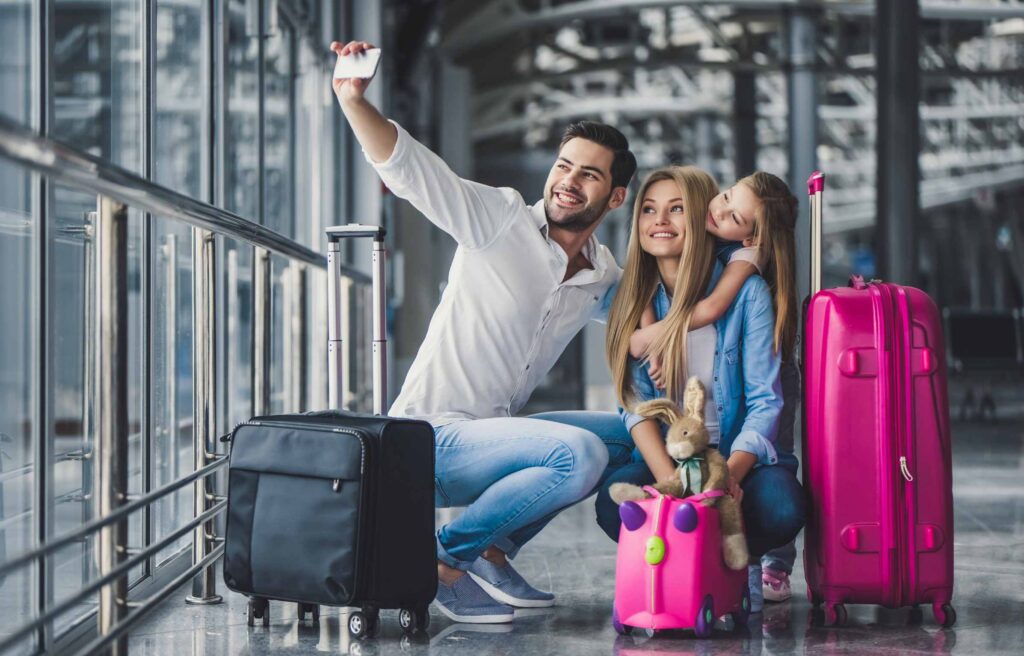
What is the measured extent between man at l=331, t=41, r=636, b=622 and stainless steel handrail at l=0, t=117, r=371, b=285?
40 cm

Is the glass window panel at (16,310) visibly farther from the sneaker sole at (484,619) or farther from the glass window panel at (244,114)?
the glass window panel at (244,114)

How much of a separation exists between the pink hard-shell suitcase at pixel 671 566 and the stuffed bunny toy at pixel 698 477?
0.02 meters

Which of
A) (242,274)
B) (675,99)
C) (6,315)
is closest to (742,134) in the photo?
(675,99)

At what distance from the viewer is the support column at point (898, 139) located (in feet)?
32.8

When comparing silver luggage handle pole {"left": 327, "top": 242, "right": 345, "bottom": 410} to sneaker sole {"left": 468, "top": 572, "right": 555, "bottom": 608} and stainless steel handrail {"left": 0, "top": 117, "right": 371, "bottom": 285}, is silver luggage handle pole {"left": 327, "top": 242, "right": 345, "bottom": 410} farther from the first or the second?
sneaker sole {"left": 468, "top": 572, "right": 555, "bottom": 608}

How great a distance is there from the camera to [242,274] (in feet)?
19.9

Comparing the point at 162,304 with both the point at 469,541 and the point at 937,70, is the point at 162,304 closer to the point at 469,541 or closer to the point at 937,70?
→ the point at 469,541

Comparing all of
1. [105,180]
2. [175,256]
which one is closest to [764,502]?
[105,180]

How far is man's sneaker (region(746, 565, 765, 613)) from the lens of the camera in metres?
3.08

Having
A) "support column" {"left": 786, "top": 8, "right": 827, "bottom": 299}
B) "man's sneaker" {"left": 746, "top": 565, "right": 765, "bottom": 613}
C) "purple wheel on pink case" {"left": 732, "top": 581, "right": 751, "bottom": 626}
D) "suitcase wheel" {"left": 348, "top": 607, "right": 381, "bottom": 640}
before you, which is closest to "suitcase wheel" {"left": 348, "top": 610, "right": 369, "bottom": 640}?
"suitcase wheel" {"left": 348, "top": 607, "right": 381, "bottom": 640}

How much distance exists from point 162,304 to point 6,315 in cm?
118

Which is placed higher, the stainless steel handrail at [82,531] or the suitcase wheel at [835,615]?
the stainless steel handrail at [82,531]

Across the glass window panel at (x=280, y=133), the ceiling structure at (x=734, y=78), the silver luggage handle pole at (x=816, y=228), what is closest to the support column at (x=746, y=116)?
the ceiling structure at (x=734, y=78)

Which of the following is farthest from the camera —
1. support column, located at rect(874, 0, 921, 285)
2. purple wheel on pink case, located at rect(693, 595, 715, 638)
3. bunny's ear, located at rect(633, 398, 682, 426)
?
support column, located at rect(874, 0, 921, 285)
